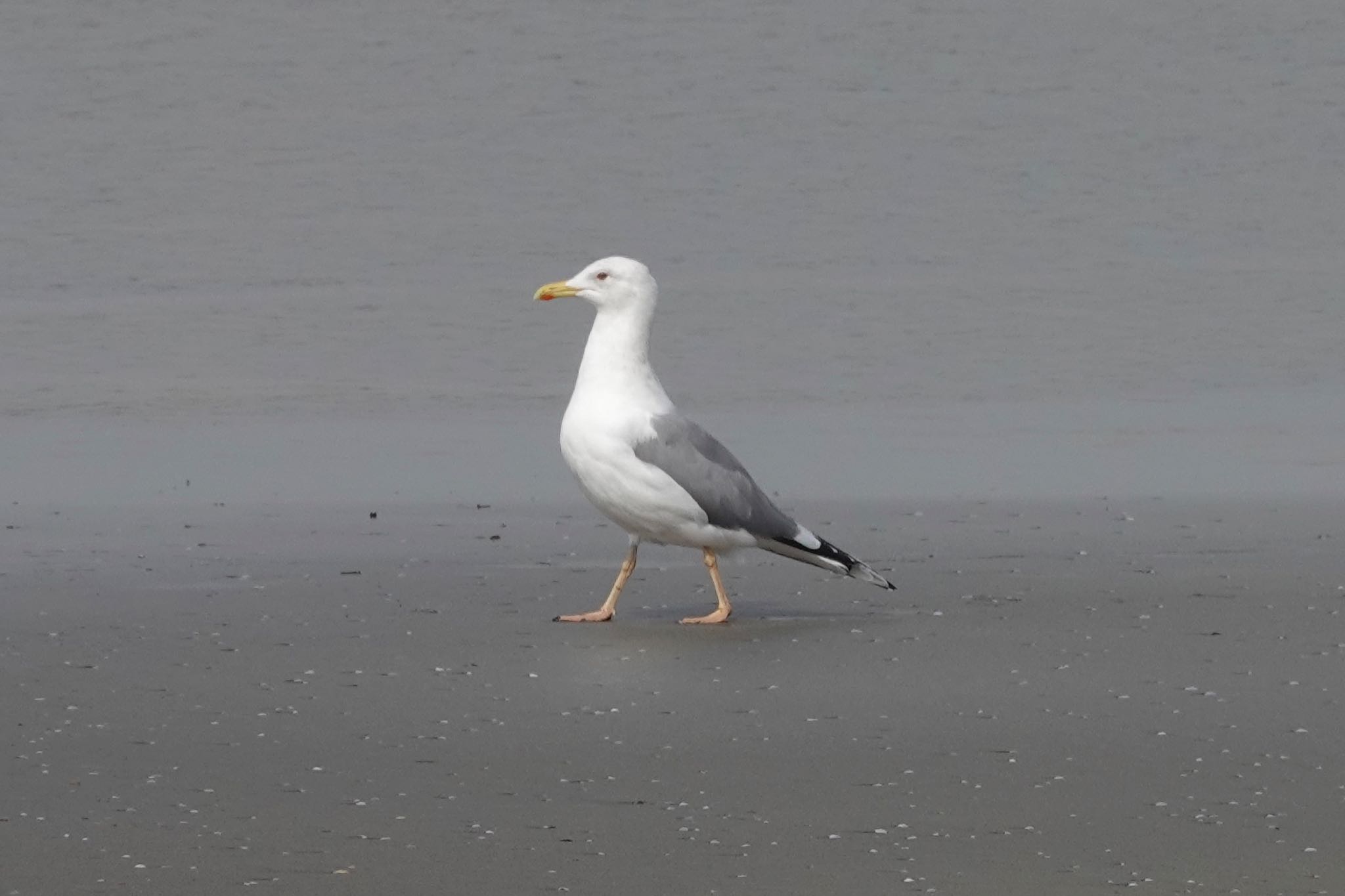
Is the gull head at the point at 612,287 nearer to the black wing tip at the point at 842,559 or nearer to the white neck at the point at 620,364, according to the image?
the white neck at the point at 620,364

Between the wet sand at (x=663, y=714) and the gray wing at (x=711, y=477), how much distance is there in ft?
1.30

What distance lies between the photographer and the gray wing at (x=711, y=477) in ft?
37.1

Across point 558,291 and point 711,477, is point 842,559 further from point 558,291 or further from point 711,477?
point 558,291

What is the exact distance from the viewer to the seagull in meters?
11.2

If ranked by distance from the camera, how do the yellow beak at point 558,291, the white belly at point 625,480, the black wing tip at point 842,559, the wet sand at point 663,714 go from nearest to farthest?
1. the wet sand at point 663,714
2. the white belly at point 625,480
3. the black wing tip at point 842,559
4. the yellow beak at point 558,291

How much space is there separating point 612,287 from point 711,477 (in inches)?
43.3

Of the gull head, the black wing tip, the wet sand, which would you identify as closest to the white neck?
the gull head

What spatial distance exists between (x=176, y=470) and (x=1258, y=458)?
6548mm

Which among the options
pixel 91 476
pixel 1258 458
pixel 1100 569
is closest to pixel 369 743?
pixel 1100 569

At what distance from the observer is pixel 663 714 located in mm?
8812

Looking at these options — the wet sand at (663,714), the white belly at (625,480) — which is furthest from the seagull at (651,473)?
the wet sand at (663,714)

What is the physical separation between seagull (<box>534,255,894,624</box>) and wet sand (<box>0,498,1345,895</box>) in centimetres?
28

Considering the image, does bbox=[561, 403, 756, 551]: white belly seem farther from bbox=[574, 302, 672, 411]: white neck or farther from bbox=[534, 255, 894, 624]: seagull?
bbox=[574, 302, 672, 411]: white neck

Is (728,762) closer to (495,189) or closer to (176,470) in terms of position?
(176,470)
